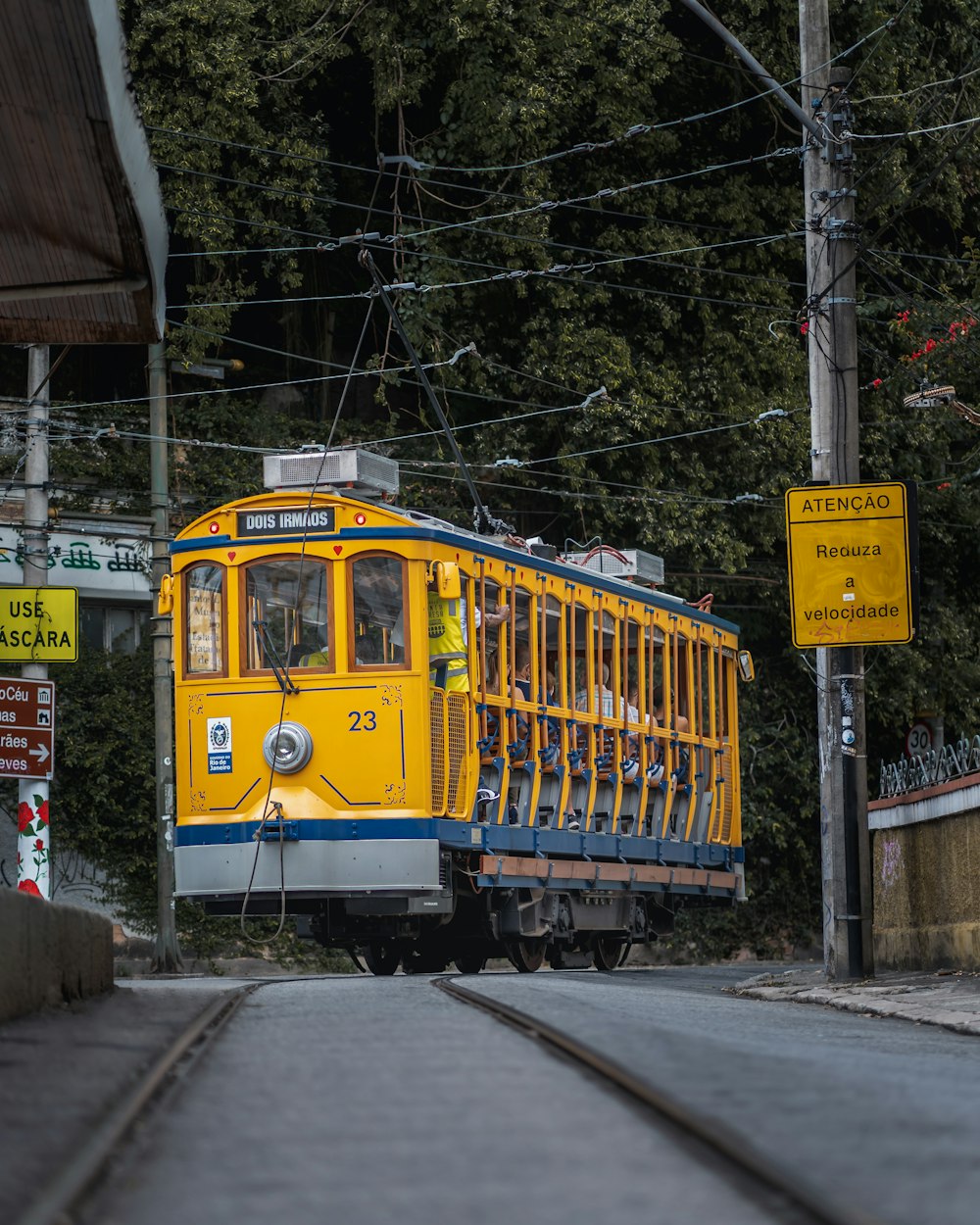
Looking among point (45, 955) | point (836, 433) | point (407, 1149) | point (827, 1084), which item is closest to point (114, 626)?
point (836, 433)

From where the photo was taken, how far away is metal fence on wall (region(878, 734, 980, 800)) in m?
17.6

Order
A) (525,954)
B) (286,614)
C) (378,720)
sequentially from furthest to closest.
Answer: (525,954) < (286,614) < (378,720)

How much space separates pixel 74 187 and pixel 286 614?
7.85m

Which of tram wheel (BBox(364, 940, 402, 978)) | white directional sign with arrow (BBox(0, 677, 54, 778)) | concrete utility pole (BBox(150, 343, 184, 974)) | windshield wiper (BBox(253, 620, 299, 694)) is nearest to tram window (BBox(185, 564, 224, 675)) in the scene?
windshield wiper (BBox(253, 620, 299, 694))

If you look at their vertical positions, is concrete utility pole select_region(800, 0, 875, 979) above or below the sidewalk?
above

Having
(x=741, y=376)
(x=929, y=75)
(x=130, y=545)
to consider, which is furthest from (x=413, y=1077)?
(x=929, y=75)

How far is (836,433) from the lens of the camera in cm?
1797

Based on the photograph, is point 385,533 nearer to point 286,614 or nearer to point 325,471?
point 325,471

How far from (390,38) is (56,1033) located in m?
22.0

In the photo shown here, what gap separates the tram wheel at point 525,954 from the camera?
2069 cm

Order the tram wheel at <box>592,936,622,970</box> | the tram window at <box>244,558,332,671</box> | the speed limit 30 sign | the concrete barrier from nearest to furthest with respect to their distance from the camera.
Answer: the concrete barrier, the tram window at <box>244,558,332,671</box>, the tram wheel at <box>592,936,622,970</box>, the speed limit 30 sign

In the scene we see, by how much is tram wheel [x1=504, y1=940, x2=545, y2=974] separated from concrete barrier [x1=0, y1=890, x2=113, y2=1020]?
792 centimetres

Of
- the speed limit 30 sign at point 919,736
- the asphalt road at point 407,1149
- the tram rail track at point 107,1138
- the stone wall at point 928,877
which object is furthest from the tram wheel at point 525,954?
the speed limit 30 sign at point 919,736

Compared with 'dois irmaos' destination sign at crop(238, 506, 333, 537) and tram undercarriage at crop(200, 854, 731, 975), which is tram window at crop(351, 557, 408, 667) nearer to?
'dois irmaos' destination sign at crop(238, 506, 333, 537)
